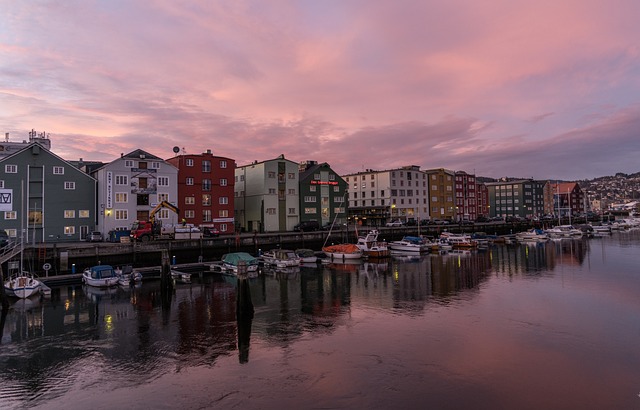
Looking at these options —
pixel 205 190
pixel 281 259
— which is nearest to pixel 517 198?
pixel 205 190

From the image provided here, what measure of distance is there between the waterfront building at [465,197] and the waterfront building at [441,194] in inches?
97.7

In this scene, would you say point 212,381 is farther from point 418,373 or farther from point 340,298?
point 340,298

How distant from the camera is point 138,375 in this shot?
65.8 feet

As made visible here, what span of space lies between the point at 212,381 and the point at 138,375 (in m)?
3.83

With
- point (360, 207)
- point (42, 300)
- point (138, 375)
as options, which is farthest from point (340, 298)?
point (360, 207)

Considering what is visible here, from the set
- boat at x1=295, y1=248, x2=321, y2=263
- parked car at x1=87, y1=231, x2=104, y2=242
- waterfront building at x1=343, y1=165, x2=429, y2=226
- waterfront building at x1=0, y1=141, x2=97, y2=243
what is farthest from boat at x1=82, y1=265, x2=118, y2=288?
waterfront building at x1=343, y1=165, x2=429, y2=226

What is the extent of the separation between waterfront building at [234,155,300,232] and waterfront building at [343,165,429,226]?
105ft

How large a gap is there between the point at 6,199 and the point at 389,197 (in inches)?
3444

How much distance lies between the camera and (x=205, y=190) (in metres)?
75.0

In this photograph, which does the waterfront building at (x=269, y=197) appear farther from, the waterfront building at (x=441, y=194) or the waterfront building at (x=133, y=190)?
the waterfront building at (x=441, y=194)

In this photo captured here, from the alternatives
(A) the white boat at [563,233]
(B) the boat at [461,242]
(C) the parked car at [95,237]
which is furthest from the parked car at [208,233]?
(A) the white boat at [563,233]

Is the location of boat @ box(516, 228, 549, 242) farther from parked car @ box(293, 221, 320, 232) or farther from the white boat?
parked car @ box(293, 221, 320, 232)

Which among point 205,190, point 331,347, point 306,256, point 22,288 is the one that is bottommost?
point 331,347

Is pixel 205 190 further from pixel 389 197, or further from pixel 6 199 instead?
pixel 389 197
